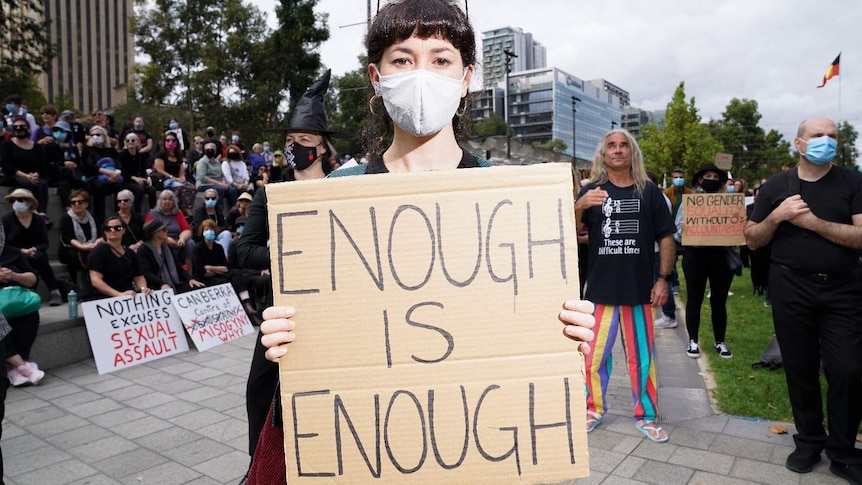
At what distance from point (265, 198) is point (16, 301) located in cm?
392

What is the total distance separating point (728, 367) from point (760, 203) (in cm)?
260

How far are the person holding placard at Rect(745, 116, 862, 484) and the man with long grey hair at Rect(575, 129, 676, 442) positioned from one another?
2.39 feet

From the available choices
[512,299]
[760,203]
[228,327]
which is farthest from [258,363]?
[228,327]

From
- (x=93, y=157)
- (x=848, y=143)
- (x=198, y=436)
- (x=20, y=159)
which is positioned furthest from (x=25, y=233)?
(x=848, y=143)

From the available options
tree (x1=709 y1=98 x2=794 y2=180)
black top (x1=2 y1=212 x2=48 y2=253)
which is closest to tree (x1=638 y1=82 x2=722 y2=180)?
tree (x1=709 y1=98 x2=794 y2=180)

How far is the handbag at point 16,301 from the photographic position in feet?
17.5

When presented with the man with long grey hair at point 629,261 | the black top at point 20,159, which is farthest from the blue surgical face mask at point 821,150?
the black top at point 20,159

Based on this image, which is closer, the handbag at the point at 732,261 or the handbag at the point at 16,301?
the handbag at the point at 16,301

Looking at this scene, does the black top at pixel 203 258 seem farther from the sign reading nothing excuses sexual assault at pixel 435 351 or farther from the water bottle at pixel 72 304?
the sign reading nothing excuses sexual assault at pixel 435 351

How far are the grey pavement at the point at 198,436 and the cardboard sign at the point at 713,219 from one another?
137 cm

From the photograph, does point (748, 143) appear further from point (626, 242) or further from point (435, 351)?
point (435, 351)

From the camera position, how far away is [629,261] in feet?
13.4

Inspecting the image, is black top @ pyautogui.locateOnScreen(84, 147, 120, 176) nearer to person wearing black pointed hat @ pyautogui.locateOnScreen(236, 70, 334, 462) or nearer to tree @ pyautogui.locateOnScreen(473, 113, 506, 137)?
person wearing black pointed hat @ pyautogui.locateOnScreen(236, 70, 334, 462)

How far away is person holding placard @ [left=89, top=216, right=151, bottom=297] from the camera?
22.5 feet
